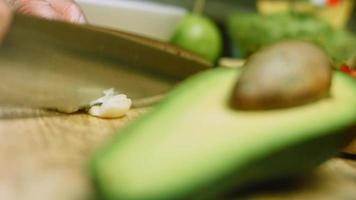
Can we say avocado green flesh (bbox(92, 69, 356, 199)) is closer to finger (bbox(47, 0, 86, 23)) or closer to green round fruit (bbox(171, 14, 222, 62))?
finger (bbox(47, 0, 86, 23))

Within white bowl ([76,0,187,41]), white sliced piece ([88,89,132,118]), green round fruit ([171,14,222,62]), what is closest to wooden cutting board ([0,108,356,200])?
white sliced piece ([88,89,132,118])

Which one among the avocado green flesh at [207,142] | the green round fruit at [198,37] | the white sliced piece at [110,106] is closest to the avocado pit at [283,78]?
the avocado green flesh at [207,142]

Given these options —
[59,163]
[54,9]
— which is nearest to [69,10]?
[54,9]

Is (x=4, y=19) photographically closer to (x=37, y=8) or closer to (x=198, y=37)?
(x=37, y=8)

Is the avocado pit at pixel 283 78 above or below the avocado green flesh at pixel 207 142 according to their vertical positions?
above

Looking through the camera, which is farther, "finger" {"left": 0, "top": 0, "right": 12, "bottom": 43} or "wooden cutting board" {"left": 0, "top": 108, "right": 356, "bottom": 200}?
"finger" {"left": 0, "top": 0, "right": 12, "bottom": 43}

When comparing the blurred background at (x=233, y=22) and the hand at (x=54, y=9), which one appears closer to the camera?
the hand at (x=54, y=9)

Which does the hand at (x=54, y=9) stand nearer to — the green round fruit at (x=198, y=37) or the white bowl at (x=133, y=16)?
the white bowl at (x=133, y=16)
